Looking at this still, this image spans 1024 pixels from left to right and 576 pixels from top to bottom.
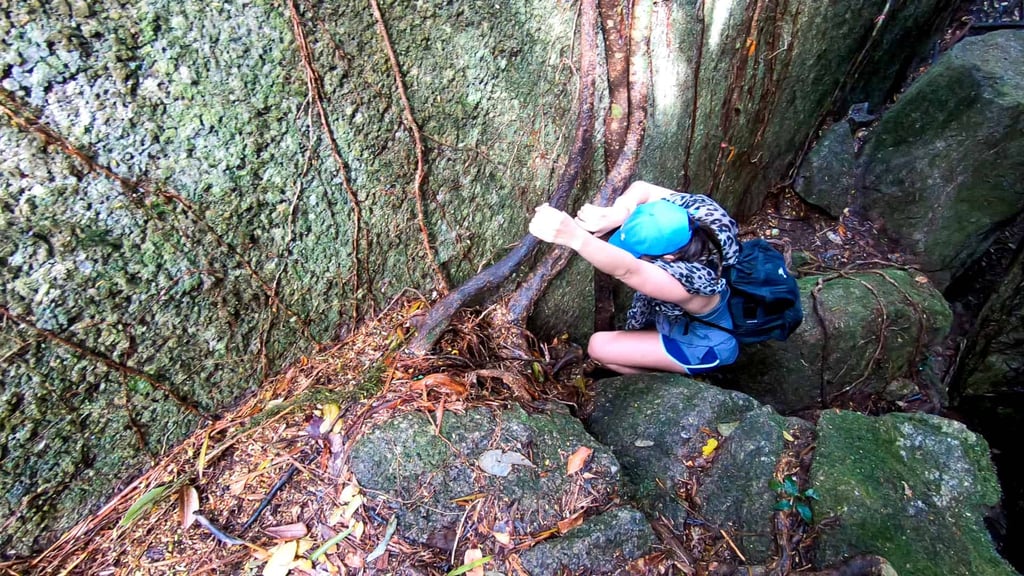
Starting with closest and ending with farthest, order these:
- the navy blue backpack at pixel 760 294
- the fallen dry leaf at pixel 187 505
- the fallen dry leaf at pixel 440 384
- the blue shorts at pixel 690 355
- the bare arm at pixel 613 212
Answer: the fallen dry leaf at pixel 187 505 → the fallen dry leaf at pixel 440 384 → the bare arm at pixel 613 212 → the navy blue backpack at pixel 760 294 → the blue shorts at pixel 690 355

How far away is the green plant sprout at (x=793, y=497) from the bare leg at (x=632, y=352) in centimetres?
78

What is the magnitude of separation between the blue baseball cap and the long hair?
7 centimetres

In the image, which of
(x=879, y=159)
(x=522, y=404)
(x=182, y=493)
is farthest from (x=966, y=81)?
(x=182, y=493)

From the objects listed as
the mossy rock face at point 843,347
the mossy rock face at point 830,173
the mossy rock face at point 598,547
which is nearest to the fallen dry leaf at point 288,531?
the mossy rock face at point 598,547

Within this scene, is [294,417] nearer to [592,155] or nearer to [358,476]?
[358,476]

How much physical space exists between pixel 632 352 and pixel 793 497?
3.29 ft

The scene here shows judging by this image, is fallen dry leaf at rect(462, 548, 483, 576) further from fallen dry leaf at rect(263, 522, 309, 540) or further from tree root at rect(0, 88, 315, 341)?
tree root at rect(0, 88, 315, 341)

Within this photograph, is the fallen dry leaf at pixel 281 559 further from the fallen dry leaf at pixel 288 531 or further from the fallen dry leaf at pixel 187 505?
the fallen dry leaf at pixel 187 505

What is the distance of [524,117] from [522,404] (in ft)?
4.16

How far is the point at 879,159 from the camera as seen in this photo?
4836 millimetres

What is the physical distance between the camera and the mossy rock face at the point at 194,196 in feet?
4.88

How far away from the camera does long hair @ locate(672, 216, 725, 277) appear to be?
7.61 ft

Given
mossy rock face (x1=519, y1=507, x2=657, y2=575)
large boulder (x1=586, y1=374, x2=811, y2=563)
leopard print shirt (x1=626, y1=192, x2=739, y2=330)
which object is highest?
leopard print shirt (x1=626, y1=192, x2=739, y2=330)

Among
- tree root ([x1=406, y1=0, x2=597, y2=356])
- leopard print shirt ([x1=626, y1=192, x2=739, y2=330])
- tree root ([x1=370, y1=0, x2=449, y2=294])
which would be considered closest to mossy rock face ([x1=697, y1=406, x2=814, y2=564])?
leopard print shirt ([x1=626, y1=192, x2=739, y2=330])
